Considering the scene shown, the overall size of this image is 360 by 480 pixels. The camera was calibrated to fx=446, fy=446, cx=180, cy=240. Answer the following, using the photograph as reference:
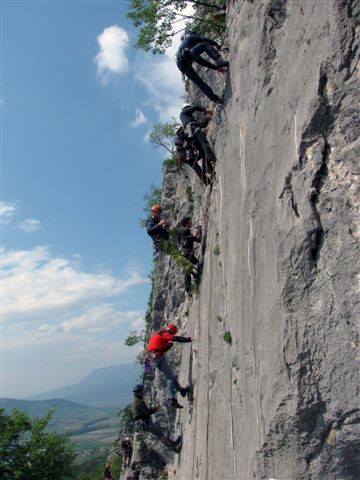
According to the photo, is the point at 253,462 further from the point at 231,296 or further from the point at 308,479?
the point at 231,296

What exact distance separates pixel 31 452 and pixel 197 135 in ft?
106

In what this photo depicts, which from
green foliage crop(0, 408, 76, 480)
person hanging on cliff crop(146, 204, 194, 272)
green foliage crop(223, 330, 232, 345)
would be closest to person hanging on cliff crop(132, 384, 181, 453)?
person hanging on cliff crop(146, 204, 194, 272)

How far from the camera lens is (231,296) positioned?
1073 centimetres

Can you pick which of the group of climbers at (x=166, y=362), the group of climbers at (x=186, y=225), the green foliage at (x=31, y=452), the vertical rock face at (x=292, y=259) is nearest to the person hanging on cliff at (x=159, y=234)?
the group of climbers at (x=186, y=225)

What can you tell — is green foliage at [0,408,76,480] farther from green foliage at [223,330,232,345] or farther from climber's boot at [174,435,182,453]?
green foliage at [223,330,232,345]

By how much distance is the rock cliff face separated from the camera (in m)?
6.85

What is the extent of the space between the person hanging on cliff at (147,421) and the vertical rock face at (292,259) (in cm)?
431

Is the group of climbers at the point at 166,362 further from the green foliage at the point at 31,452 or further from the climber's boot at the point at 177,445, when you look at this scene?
the green foliage at the point at 31,452

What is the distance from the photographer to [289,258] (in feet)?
25.6

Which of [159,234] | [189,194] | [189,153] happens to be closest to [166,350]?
[159,234]

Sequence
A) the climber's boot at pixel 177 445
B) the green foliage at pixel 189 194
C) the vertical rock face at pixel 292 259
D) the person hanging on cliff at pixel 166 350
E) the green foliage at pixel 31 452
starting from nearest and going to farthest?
the vertical rock face at pixel 292 259
the person hanging on cliff at pixel 166 350
the climber's boot at pixel 177 445
the green foliage at pixel 189 194
the green foliage at pixel 31 452

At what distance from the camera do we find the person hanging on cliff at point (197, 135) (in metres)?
14.2

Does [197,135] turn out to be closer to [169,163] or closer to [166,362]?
[166,362]

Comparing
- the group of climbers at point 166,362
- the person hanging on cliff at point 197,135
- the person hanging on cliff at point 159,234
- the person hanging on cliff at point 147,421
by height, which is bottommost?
the person hanging on cliff at point 147,421
